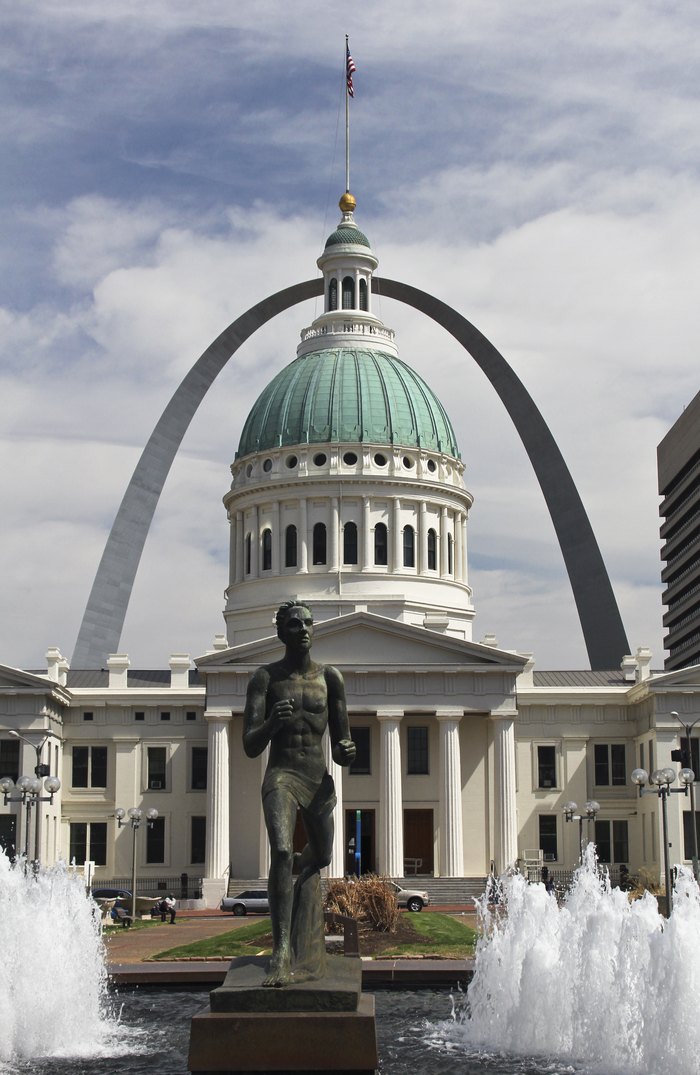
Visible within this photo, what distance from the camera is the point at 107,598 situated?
95.1 metres

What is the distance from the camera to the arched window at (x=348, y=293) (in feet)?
346

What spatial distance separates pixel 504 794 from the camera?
77250 mm

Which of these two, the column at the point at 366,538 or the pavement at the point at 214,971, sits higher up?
the column at the point at 366,538

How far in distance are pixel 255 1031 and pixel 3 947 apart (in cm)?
1055

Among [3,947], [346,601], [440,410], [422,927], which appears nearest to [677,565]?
[440,410]

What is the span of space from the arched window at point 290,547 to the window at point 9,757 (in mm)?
22640

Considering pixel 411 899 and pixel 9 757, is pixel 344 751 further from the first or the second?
pixel 9 757

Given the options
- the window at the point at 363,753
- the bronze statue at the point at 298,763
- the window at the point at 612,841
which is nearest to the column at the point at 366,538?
the window at the point at 363,753

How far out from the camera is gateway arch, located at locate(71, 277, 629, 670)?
313 feet

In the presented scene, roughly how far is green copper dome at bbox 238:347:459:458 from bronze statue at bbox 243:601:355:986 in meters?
75.9

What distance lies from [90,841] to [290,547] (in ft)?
74.8

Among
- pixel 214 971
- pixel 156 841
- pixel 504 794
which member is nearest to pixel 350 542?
Answer: pixel 156 841

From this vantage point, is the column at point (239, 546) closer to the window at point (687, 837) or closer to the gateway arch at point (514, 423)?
the gateway arch at point (514, 423)

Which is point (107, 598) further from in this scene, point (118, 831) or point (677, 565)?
point (677, 565)
